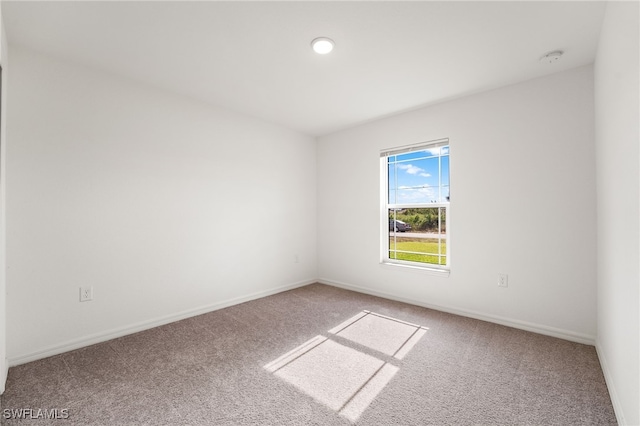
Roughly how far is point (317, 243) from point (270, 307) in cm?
149

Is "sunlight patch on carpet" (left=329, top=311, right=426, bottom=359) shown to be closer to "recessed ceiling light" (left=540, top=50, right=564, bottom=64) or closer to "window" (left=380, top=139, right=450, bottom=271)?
"window" (left=380, top=139, right=450, bottom=271)

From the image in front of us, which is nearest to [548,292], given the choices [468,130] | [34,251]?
[468,130]

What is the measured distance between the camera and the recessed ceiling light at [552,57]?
87.2 inches

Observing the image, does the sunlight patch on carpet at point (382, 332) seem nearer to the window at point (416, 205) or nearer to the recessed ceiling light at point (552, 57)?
the window at point (416, 205)

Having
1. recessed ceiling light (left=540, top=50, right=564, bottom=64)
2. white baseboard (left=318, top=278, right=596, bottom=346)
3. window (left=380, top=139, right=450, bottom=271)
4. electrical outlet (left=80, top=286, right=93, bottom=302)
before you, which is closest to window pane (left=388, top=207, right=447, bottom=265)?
window (left=380, top=139, right=450, bottom=271)

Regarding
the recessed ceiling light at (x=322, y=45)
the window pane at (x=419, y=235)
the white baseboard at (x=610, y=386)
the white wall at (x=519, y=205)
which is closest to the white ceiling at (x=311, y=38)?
the recessed ceiling light at (x=322, y=45)

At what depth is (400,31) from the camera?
1978 millimetres

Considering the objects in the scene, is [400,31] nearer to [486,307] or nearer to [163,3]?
[163,3]

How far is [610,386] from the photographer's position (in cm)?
171

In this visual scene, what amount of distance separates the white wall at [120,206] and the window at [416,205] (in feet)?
→ 5.37

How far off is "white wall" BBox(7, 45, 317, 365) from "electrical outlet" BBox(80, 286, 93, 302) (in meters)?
0.04

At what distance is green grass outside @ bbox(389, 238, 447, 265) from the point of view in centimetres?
341

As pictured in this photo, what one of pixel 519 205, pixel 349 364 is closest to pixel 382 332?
pixel 349 364

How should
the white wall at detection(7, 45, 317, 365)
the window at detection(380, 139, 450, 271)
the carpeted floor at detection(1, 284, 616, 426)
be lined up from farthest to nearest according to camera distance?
the window at detection(380, 139, 450, 271) → the white wall at detection(7, 45, 317, 365) → the carpeted floor at detection(1, 284, 616, 426)
